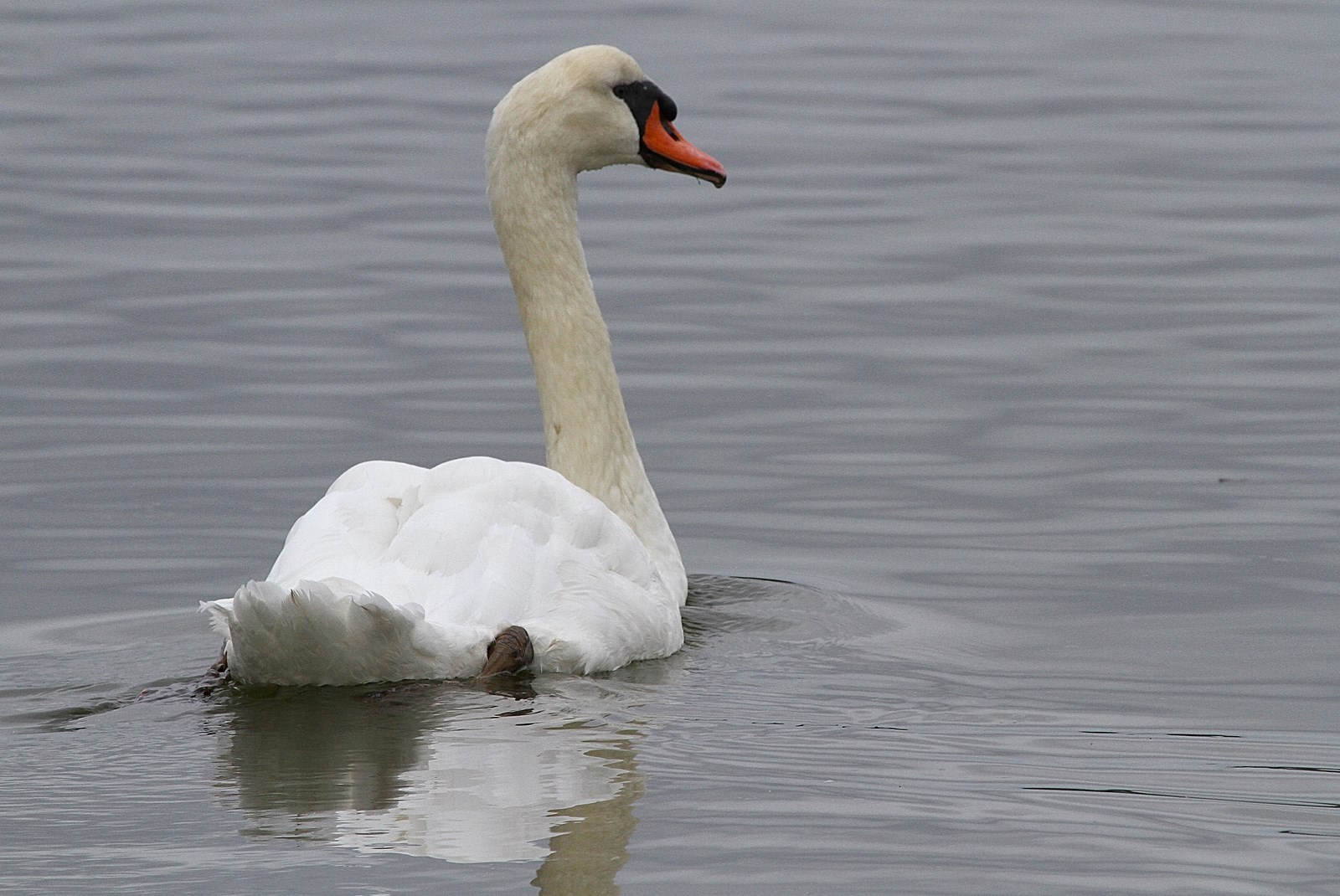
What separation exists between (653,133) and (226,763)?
386 centimetres

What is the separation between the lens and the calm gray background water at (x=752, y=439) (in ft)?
18.6

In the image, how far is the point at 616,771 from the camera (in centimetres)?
601

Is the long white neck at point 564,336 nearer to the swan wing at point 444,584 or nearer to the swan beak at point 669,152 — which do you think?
the swan beak at point 669,152

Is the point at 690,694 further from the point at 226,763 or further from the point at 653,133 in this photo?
the point at 653,133

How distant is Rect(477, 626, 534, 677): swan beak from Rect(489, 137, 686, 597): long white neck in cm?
170

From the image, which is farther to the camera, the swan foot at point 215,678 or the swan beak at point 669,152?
the swan beak at point 669,152

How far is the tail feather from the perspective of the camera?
6.43 metres

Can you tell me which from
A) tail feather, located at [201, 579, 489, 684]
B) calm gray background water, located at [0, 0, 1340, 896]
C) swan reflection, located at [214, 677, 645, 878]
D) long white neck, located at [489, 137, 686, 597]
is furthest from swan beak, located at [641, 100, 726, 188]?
tail feather, located at [201, 579, 489, 684]

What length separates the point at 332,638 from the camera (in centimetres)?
659

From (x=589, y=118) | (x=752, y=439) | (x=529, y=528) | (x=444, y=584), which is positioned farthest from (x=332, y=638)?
(x=752, y=439)

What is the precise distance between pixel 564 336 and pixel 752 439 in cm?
203

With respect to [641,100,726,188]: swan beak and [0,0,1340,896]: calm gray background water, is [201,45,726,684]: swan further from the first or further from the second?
[0,0,1340,896]: calm gray background water

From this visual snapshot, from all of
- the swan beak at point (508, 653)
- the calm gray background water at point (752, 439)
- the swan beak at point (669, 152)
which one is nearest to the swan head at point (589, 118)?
the swan beak at point (669, 152)

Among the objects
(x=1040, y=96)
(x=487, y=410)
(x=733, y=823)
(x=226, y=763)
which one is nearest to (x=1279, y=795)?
(x=733, y=823)
